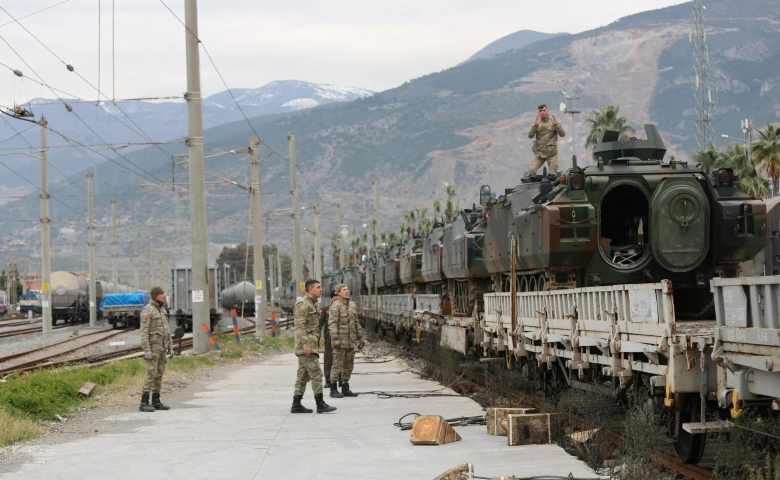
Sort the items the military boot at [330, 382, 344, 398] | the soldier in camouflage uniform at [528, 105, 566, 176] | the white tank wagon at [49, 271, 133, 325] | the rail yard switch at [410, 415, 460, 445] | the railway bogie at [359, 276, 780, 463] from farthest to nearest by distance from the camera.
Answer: the white tank wagon at [49, 271, 133, 325]
the soldier in camouflage uniform at [528, 105, 566, 176]
the military boot at [330, 382, 344, 398]
the rail yard switch at [410, 415, 460, 445]
the railway bogie at [359, 276, 780, 463]

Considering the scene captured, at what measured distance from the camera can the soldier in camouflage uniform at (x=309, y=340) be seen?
623 inches

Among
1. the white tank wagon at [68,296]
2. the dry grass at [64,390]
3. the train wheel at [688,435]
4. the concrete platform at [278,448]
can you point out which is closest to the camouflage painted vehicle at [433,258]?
the dry grass at [64,390]

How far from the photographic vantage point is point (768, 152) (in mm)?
46406

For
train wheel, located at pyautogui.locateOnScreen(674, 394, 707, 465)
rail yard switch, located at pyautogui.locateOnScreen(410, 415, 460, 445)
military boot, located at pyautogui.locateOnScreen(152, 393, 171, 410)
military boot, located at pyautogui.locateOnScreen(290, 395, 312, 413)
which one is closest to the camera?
train wheel, located at pyautogui.locateOnScreen(674, 394, 707, 465)

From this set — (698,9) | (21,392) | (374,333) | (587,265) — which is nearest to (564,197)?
(587,265)

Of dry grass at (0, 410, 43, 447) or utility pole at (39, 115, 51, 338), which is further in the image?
→ utility pole at (39, 115, 51, 338)

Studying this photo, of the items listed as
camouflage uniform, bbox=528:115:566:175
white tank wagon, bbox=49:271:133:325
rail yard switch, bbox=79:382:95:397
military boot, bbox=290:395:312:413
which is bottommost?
military boot, bbox=290:395:312:413

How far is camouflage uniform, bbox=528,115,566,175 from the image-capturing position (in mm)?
19922

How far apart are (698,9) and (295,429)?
265 feet

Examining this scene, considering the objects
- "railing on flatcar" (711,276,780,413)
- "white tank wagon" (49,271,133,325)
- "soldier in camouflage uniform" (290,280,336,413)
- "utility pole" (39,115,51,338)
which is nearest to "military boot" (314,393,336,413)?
"soldier in camouflage uniform" (290,280,336,413)

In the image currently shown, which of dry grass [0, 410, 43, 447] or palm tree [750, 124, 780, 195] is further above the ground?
palm tree [750, 124, 780, 195]

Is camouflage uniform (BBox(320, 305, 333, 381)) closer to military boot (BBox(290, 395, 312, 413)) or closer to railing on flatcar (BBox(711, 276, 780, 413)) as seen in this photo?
military boot (BBox(290, 395, 312, 413))

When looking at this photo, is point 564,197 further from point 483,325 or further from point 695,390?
point 695,390

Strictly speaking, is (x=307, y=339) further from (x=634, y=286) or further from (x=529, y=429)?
(x=634, y=286)
